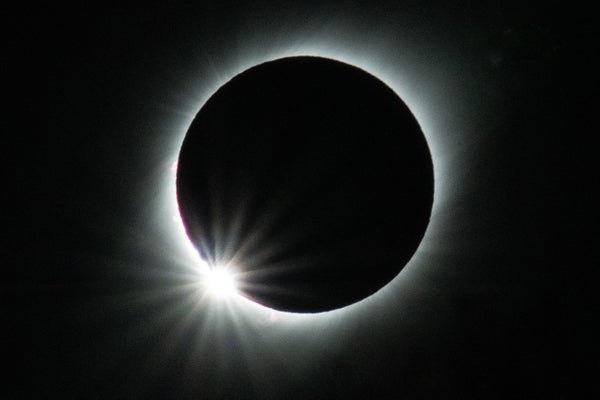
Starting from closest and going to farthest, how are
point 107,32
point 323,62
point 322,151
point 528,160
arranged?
point 322,151, point 323,62, point 107,32, point 528,160

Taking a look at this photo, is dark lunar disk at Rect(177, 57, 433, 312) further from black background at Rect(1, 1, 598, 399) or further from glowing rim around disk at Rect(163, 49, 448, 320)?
black background at Rect(1, 1, 598, 399)

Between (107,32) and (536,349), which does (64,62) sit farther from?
(536,349)

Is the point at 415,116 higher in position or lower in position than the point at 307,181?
higher

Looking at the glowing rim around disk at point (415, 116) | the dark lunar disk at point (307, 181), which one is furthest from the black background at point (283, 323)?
the dark lunar disk at point (307, 181)

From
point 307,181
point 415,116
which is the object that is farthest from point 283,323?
point 415,116

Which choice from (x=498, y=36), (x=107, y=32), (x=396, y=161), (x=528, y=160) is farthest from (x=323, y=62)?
(x=528, y=160)

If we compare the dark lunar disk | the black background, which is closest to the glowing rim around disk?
the black background

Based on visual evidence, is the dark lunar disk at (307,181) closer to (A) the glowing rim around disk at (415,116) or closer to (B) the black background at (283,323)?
(A) the glowing rim around disk at (415,116)

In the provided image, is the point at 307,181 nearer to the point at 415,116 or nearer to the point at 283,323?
the point at 415,116
